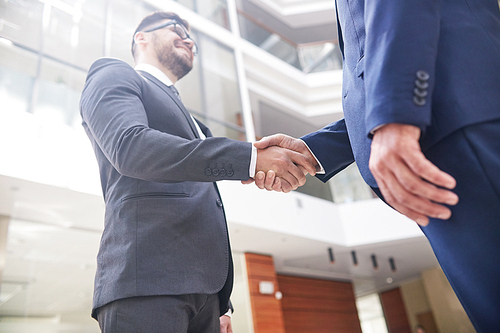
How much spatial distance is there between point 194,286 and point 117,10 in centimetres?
563

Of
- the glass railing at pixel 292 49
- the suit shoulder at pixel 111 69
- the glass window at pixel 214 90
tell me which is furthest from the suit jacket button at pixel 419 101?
the glass railing at pixel 292 49

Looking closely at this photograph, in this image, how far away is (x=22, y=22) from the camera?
15.1 feet

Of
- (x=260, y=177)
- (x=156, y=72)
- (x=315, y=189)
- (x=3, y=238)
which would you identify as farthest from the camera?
(x=315, y=189)

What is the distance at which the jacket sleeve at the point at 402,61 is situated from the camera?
70 centimetres

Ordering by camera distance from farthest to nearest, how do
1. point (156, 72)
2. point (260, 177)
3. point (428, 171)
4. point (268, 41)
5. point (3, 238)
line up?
point (268, 41), point (3, 238), point (156, 72), point (260, 177), point (428, 171)

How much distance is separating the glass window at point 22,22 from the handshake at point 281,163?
14.4 feet

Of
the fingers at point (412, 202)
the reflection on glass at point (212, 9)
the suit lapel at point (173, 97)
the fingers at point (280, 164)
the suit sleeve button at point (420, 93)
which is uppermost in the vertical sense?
the reflection on glass at point (212, 9)

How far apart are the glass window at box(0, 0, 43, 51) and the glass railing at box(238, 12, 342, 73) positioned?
4385 millimetres

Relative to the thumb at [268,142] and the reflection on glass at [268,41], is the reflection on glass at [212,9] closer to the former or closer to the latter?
the reflection on glass at [268,41]

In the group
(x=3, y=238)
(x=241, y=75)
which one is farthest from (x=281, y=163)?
(x=241, y=75)

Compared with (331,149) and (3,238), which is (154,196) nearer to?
(331,149)

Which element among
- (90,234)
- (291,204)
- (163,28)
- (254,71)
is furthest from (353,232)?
(163,28)

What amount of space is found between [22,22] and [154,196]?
4.51m

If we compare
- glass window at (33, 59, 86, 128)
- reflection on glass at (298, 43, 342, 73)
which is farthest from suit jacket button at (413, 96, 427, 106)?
reflection on glass at (298, 43, 342, 73)
